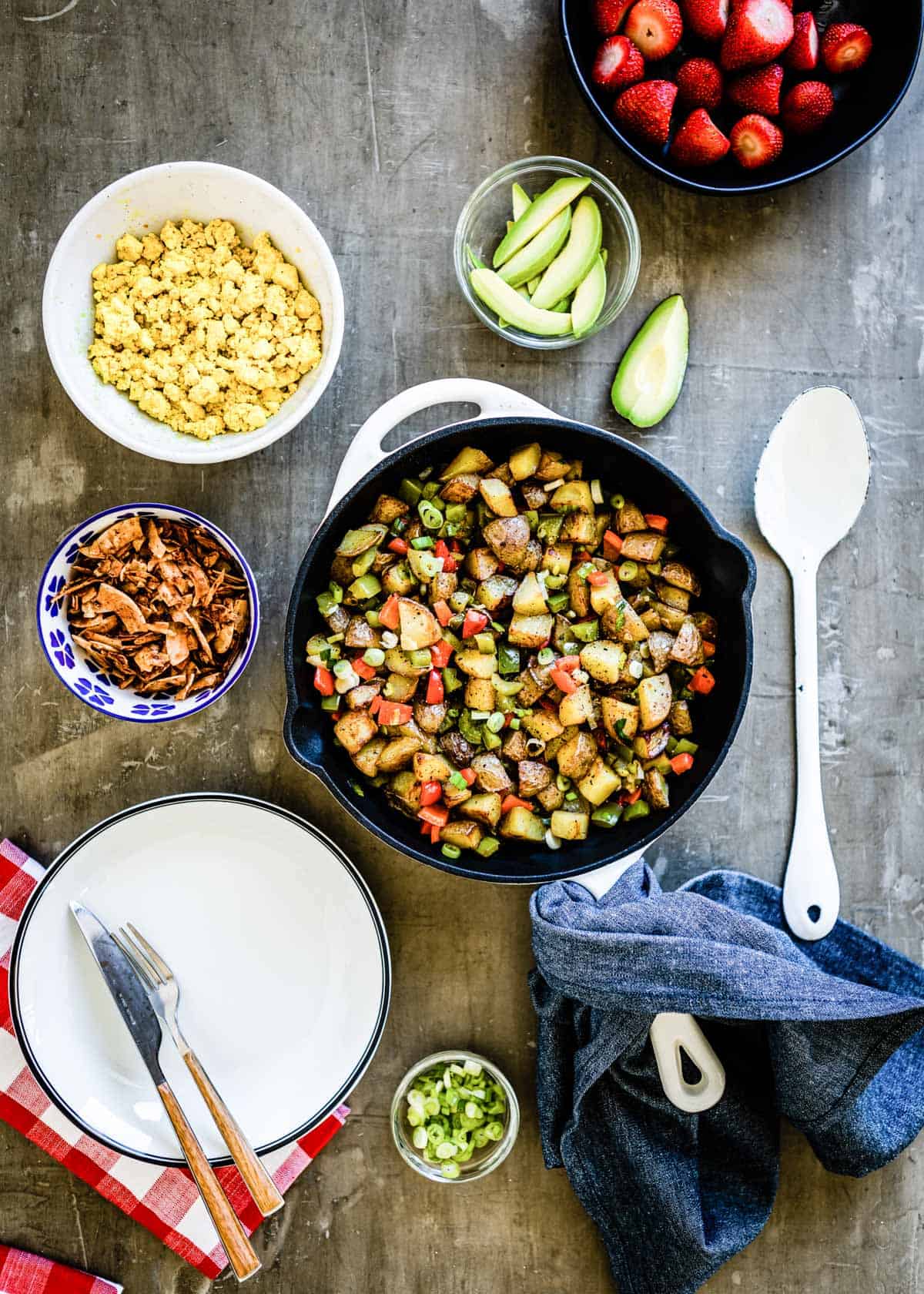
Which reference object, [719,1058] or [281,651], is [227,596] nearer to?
[281,651]

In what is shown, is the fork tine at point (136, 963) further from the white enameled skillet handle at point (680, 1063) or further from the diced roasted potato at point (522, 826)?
the white enameled skillet handle at point (680, 1063)

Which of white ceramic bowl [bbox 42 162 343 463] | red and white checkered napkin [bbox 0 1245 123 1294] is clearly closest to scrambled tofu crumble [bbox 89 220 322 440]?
white ceramic bowl [bbox 42 162 343 463]

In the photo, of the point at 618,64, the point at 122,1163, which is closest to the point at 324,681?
the point at 122,1163

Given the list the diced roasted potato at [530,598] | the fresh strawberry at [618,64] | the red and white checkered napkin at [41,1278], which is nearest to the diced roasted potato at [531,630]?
the diced roasted potato at [530,598]

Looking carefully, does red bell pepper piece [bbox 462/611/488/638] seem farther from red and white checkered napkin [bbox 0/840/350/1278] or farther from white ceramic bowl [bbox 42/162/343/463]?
red and white checkered napkin [bbox 0/840/350/1278]

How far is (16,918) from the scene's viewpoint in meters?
1.75

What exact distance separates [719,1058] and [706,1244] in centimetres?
31

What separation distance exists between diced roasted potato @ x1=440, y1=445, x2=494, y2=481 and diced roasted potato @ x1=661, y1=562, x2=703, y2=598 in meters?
0.35

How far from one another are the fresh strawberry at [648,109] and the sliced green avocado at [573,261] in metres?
0.15

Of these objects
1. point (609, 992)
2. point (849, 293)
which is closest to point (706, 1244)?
point (609, 992)

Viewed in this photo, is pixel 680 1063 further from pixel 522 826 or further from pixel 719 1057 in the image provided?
pixel 522 826

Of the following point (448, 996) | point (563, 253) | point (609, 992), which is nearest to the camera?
point (609, 992)

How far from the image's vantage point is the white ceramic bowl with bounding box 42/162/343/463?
151cm

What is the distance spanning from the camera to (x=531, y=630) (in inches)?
61.5
